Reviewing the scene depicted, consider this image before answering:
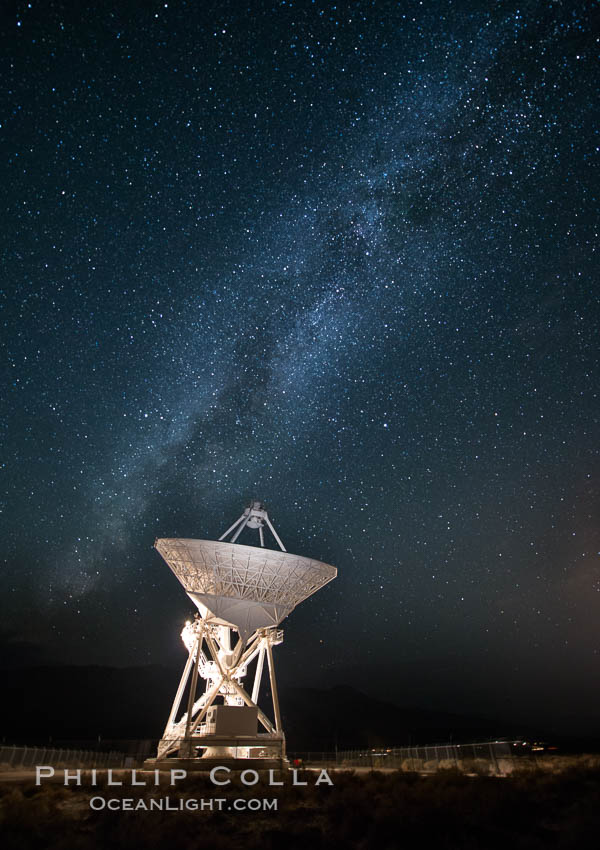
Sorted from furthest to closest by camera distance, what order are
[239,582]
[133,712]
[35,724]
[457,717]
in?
[457,717]
[133,712]
[35,724]
[239,582]

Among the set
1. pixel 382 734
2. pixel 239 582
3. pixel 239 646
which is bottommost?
pixel 382 734

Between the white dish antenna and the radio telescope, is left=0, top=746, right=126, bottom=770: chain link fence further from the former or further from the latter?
the white dish antenna

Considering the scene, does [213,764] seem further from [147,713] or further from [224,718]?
[147,713]

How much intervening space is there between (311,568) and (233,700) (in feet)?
25.6

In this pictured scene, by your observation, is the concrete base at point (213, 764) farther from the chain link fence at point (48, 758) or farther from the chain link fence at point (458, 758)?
the chain link fence at point (458, 758)

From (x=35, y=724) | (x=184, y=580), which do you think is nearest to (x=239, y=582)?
(x=184, y=580)

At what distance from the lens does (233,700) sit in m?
28.4

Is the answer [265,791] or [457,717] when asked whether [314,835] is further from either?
[457,717]

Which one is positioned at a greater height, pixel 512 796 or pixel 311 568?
pixel 311 568

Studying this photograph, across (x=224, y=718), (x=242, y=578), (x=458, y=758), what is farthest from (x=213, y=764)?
(x=458, y=758)

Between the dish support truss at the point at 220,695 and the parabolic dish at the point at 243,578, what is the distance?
4.32ft

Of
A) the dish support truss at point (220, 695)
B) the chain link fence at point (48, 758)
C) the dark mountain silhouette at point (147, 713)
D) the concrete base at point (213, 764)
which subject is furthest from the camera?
the dark mountain silhouette at point (147, 713)

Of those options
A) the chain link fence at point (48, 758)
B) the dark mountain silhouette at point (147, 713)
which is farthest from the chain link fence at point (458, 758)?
the dark mountain silhouette at point (147, 713)

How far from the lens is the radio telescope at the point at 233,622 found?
25859mm
